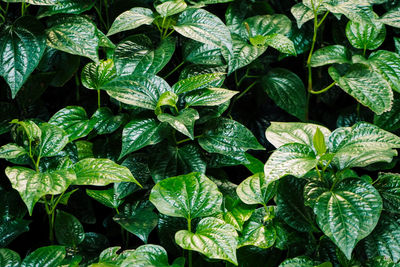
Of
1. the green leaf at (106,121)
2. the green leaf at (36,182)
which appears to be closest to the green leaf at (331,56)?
the green leaf at (106,121)

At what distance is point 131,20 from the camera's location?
4.69 feet

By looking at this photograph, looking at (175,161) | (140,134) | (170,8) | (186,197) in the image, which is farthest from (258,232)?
Answer: (170,8)

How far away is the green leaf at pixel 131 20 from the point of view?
1398 millimetres

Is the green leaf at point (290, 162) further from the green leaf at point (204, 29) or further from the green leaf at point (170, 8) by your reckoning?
the green leaf at point (170, 8)

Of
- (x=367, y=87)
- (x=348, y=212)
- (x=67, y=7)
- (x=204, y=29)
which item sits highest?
(x=67, y=7)

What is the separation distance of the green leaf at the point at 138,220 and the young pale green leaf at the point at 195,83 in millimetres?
404

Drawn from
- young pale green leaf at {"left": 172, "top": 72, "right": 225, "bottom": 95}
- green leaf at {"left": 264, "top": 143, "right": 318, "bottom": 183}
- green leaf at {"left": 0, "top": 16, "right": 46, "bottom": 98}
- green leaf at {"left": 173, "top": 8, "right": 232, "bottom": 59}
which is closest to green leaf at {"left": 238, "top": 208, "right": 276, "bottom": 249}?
green leaf at {"left": 264, "top": 143, "right": 318, "bottom": 183}

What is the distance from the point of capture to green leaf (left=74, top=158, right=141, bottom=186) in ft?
3.92

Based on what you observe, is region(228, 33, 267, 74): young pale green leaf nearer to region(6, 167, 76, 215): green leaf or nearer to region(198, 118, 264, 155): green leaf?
region(198, 118, 264, 155): green leaf

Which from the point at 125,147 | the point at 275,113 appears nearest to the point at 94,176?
the point at 125,147

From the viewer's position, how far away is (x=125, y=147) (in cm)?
126

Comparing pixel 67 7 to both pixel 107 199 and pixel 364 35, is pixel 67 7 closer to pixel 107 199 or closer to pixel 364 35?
pixel 107 199

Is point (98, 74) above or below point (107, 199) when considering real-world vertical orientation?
above

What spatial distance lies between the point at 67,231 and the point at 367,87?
3.69ft
